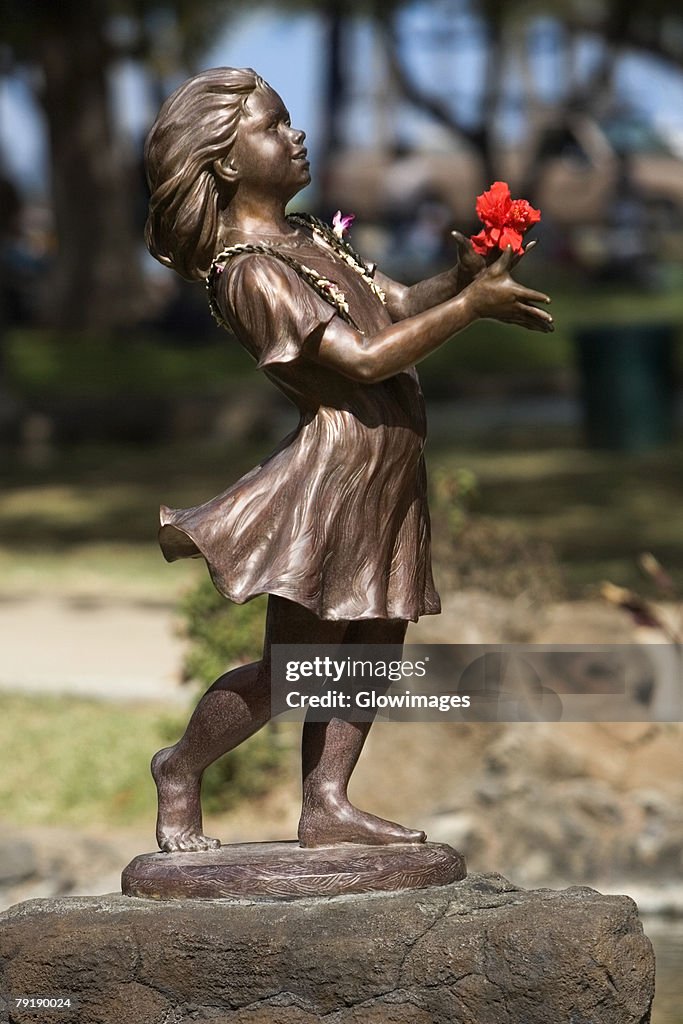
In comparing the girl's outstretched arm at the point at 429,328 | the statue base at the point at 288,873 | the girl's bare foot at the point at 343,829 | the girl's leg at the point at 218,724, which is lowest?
the statue base at the point at 288,873

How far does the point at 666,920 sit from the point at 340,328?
2.96 m

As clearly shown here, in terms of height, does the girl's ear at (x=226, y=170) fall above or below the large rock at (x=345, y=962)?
above

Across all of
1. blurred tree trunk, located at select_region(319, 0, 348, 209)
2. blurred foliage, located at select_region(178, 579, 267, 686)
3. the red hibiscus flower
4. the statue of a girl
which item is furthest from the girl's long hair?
blurred tree trunk, located at select_region(319, 0, 348, 209)

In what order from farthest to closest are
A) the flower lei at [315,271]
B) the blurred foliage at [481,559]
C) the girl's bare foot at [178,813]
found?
the blurred foliage at [481,559] < the girl's bare foot at [178,813] < the flower lei at [315,271]

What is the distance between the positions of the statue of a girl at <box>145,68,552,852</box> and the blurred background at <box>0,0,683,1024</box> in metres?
1.60

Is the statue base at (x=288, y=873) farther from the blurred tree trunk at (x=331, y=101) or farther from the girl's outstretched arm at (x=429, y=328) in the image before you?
the blurred tree trunk at (x=331, y=101)

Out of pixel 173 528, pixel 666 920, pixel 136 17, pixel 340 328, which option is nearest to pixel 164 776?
pixel 173 528

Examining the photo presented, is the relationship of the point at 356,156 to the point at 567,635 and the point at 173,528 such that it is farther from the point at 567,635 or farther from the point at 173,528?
the point at 173,528

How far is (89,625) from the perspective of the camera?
411 inches

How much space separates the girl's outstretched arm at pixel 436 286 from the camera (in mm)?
4133

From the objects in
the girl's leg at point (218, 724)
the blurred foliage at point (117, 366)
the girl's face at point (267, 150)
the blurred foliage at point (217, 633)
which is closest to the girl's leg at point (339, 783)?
the girl's leg at point (218, 724)

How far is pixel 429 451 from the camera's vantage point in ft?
56.2

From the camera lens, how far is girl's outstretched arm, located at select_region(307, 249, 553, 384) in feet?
13.3

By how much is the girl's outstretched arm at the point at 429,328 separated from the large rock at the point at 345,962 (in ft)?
3.76
